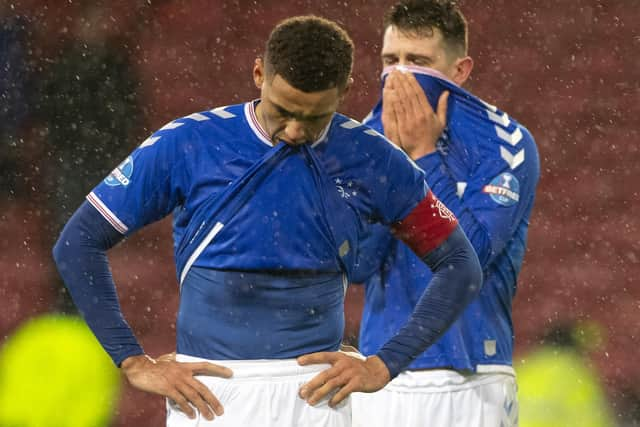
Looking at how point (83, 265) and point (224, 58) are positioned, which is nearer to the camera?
point (83, 265)

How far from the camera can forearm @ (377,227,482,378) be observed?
2.59 meters

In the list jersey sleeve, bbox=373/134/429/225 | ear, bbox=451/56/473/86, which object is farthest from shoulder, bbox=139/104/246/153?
ear, bbox=451/56/473/86

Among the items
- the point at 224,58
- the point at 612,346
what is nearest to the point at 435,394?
the point at 612,346

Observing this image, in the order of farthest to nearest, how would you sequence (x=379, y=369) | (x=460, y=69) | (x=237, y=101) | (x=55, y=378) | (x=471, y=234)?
(x=237, y=101) < (x=55, y=378) < (x=460, y=69) < (x=471, y=234) < (x=379, y=369)

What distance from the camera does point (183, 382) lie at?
243cm

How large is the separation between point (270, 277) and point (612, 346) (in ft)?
12.3

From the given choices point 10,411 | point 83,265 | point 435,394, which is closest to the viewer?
point 83,265

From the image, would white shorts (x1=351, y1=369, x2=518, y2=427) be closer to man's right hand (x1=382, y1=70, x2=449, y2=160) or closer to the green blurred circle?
man's right hand (x1=382, y1=70, x2=449, y2=160)

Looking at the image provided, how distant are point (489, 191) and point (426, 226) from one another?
0.77m

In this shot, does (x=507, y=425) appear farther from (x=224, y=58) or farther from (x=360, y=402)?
(x=224, y=58)

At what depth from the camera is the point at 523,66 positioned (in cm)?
607

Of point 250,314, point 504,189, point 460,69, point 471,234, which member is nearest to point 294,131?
point 250,314

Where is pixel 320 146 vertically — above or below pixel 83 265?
above

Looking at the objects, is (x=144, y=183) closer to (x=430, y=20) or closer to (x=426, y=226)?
(x=426, y=226)
